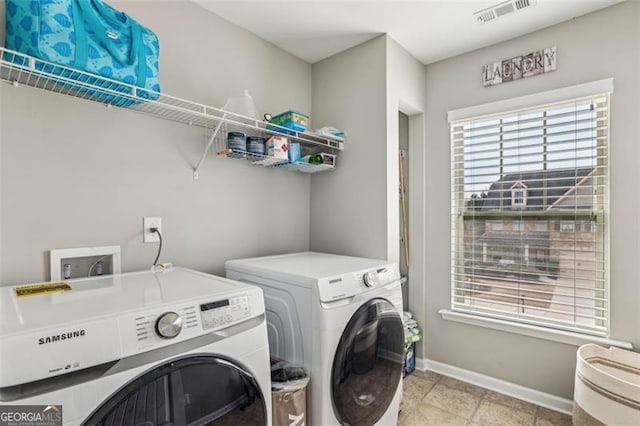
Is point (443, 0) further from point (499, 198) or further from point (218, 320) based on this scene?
point (218, 320)

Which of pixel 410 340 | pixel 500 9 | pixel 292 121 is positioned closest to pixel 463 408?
pixel 410 340

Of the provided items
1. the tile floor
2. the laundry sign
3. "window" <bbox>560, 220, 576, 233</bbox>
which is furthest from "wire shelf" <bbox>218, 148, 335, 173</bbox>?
the tile floor

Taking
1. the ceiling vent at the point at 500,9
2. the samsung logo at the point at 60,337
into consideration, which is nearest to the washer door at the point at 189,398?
the samsung logo at the point at 60,337

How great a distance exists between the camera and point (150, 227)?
164 cm

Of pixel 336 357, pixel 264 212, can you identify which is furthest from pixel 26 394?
pixel 264 212

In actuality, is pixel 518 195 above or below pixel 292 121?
below

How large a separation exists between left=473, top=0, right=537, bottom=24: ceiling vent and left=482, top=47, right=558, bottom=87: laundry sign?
1.21ft

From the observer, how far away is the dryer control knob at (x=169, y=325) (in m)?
0.88

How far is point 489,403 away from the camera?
212 centimetres

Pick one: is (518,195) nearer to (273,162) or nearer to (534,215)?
(534,215)

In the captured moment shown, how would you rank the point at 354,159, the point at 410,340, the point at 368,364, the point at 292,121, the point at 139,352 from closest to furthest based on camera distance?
the point at 139,352 < the point at 368,364 < the point at 292,121 < the point at 354,159 < the point at 410,340

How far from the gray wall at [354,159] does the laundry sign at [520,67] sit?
81cm

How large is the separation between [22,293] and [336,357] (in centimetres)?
115

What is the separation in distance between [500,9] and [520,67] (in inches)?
18.5
